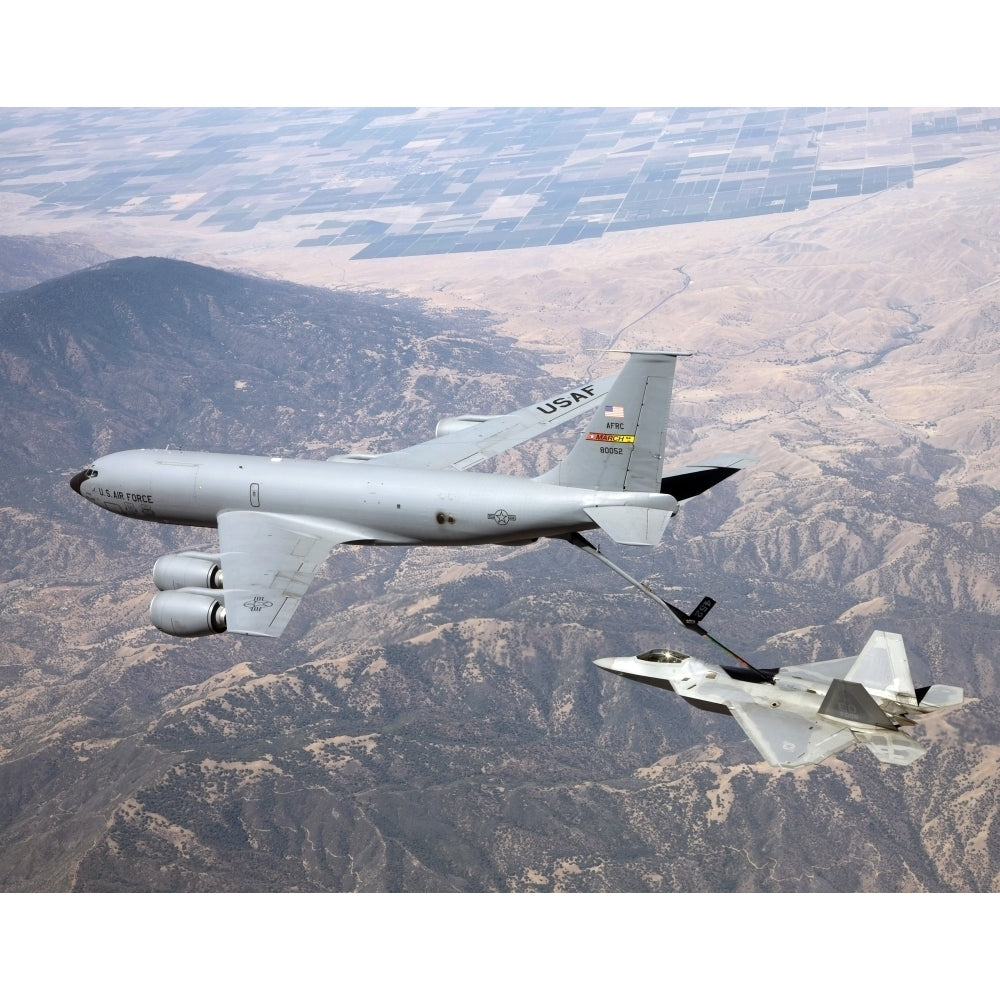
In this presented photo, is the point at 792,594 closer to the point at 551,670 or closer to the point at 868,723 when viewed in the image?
the point at 551,670

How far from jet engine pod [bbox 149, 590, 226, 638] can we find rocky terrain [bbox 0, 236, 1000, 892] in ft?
201

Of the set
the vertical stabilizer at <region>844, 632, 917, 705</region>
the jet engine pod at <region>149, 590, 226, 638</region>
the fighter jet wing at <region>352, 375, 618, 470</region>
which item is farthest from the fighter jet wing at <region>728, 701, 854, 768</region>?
the jet engine pod at <region>149, 590, 226, 638</region>

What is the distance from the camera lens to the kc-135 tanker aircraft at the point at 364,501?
4416cm

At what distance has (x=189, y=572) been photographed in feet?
153

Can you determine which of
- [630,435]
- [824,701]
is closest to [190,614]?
[630,435]

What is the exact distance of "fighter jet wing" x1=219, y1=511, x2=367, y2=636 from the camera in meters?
43.7

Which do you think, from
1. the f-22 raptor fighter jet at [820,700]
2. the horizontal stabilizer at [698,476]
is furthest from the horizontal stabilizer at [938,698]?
the horizontal stabilizer at [698,476]

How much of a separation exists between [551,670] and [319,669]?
23548mm

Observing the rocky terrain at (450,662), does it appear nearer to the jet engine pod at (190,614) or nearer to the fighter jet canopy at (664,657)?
the fighter jet canopy at (664,657)

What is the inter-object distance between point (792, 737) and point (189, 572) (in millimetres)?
24806

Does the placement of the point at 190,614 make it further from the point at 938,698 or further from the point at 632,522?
the point at 938,698

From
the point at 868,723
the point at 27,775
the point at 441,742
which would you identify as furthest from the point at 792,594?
the point at 868,723

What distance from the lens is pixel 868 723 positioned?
43.8 m

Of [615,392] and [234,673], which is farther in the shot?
[234,673]
